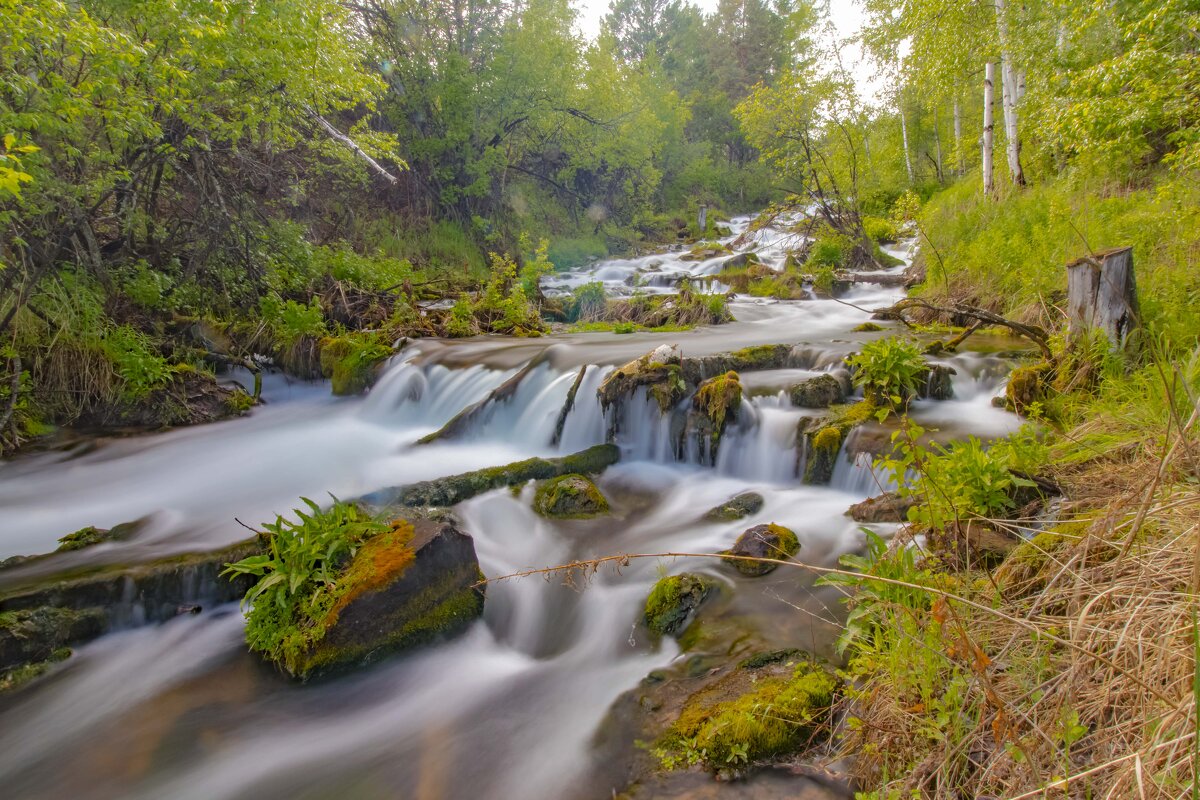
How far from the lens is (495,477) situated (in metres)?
5.98

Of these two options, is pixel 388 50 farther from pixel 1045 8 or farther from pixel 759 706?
pixel 759 706

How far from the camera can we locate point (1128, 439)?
374 centimetres

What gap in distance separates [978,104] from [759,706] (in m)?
26.6

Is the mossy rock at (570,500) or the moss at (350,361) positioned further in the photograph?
the moss at (350,361)

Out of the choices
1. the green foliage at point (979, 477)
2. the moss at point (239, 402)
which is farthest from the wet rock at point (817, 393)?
the moss at point (239, 402)

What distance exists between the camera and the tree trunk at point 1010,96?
10312mm

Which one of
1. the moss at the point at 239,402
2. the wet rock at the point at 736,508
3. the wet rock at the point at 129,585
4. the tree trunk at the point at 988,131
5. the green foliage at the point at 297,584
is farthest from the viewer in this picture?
the tree trunk at the point at 988,131

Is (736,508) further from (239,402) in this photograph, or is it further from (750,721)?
(239,402)

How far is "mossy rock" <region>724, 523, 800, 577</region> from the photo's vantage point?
4.26 meters

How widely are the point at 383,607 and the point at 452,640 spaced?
556 millimetres

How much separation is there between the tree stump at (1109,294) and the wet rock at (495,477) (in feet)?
15.3

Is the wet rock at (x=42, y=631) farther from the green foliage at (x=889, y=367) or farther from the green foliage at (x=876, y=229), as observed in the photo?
the green foliage at (x=876, y=229)

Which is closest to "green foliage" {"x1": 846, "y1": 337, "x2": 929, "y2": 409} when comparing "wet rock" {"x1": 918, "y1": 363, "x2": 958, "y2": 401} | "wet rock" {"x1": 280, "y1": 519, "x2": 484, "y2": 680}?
"wet rock" {"x1": 918, "y1": 363, "x2": 958, "y2": 401}

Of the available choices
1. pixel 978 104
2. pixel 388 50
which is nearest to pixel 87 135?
pixel 388 50
